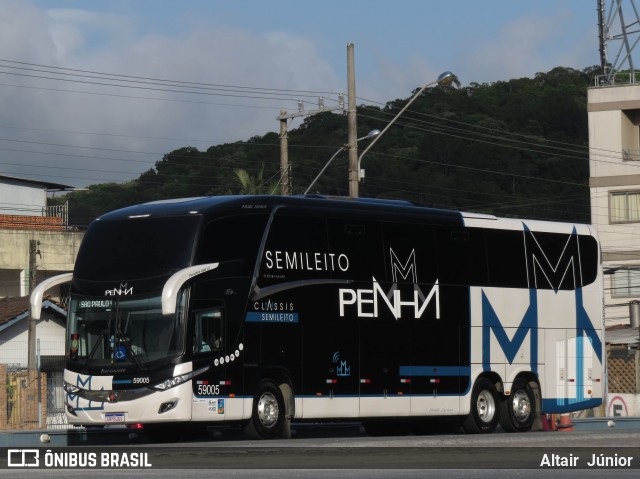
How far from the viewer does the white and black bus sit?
2238 centimetres

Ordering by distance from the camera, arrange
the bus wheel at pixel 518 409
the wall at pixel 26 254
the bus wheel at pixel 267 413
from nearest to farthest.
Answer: the bus wheel at pixel 267 413 < the bus wheel at pixel 518 409 < the wall at pixel 26 254

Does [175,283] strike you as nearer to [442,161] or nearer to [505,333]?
[505,333]

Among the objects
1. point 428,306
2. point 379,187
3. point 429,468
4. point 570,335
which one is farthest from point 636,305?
point 379,187

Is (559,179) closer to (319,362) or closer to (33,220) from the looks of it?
(33,220)

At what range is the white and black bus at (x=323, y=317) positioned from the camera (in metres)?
22.4

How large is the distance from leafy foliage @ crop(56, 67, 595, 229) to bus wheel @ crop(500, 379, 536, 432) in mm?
60715

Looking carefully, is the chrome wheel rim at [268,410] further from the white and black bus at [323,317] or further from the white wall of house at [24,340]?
the white wall of house at [24,340]

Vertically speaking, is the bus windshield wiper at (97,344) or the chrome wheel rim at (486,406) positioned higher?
the bus windshield wiper at (97,344)

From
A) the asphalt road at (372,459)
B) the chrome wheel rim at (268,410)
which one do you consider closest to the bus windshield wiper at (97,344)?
the chrome wheel rim at (268,410)

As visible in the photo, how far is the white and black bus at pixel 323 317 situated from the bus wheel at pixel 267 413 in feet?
0.09

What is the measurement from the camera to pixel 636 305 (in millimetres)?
47938

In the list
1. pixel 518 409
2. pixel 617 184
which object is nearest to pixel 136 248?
pixel 518 409

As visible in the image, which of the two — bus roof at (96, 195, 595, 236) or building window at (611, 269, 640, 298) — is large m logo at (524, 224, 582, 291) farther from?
building window at (611, 269, 640, 298)

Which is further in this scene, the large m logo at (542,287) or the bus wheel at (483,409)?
the large m logo at (542,287)
